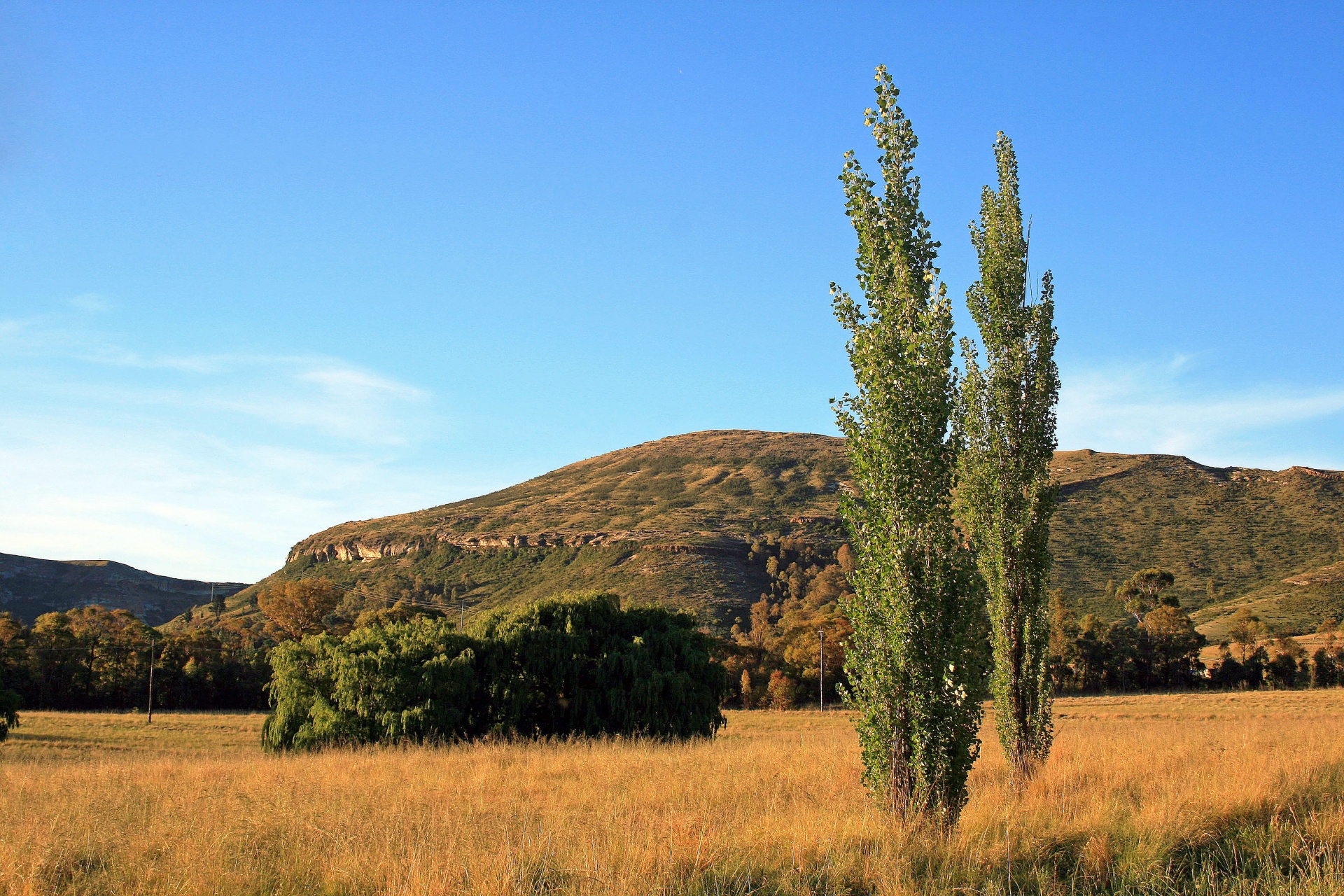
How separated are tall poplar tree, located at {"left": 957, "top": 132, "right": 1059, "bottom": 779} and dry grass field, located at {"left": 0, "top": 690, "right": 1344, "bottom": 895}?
134 centimetres

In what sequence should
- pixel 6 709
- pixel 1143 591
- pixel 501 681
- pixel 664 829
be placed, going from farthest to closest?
pixel 1143 591 < pixel 6 709 < pixel 501 681 < pixel 664 829

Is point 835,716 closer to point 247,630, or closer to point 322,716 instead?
point 322,716

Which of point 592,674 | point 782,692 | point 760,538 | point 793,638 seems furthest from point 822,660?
point 760,538

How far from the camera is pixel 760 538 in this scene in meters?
141

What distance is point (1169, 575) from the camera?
85.4 meters

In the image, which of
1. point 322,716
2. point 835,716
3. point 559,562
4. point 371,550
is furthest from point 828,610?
point 371,550

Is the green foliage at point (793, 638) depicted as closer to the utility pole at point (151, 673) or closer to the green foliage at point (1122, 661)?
the green foliage at point (1122, 661)

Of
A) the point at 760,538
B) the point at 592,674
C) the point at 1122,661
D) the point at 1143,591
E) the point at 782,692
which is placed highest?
the point at 760,538

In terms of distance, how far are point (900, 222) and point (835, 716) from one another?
42026 millimetres

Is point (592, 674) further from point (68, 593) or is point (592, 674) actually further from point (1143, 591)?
point (68, 593)

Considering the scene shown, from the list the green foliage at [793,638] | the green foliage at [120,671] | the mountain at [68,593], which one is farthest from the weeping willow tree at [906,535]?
the mountain at [68,593]

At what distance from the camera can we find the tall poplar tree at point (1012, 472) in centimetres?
1459

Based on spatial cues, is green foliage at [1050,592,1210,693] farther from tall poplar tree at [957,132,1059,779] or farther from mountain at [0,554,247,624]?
mountain at [0,554,247,624]

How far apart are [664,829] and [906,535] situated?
4.05 metres
